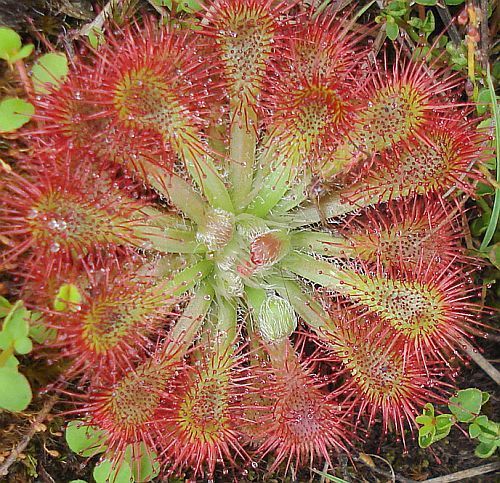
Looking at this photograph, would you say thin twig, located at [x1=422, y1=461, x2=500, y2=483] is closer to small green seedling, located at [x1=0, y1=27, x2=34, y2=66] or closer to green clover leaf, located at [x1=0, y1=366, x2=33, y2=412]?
green clover leaf, located at [x1=0, y1=366, x2=33, y2=412]

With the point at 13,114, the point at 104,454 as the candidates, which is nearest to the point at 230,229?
the point at 13,114

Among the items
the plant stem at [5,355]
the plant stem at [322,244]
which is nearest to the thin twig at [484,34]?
the plant stem at [322,244]

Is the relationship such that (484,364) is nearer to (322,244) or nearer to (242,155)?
(322,244)

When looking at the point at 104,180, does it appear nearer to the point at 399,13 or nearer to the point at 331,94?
the point at 331,94

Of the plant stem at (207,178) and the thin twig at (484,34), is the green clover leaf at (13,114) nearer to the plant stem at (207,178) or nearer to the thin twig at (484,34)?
the plant stem at (207,178)

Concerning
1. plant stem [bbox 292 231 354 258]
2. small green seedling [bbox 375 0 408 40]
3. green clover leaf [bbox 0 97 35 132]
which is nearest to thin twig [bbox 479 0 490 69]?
small green seedling [bbox 375 0 408 40]

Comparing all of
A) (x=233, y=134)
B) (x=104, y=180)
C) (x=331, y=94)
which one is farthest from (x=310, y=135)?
(x=104, y=180)
